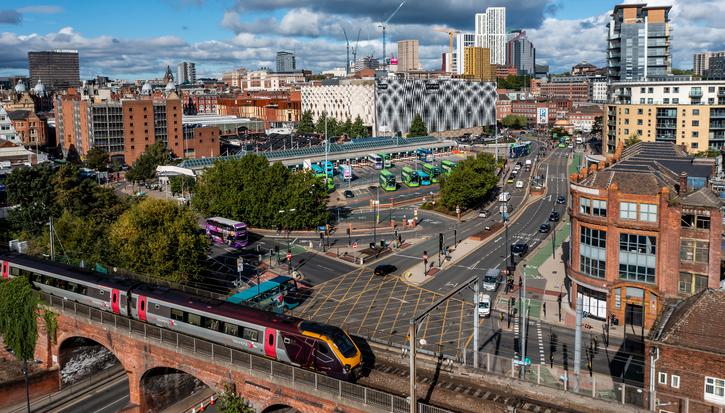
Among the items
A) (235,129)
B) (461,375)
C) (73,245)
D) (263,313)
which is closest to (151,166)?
(73,245)

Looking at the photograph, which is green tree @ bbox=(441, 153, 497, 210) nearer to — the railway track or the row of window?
the row of window

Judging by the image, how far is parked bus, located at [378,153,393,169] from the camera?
121287mm

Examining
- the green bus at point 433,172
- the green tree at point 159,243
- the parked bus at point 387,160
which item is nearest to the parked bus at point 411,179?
the green bus at point 433,172

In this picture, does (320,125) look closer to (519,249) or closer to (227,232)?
(227,232)

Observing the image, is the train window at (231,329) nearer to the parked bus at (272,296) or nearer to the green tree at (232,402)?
the green tree at (232,402)

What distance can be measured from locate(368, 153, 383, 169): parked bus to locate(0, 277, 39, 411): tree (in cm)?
8566

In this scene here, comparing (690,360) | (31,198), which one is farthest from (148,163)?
(690,360)

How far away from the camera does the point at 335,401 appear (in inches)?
1073

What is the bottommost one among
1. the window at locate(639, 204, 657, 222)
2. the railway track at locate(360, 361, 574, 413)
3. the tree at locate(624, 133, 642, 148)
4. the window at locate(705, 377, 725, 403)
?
the railway track at locate(360, 361, 574, 413)

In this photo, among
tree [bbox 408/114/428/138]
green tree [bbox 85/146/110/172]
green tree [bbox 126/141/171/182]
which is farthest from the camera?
tree [bbox 408/114/428/138]

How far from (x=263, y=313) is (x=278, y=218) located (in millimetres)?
38441

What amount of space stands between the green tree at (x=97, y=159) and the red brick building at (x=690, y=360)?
355ft

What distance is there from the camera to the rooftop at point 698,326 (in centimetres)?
2745

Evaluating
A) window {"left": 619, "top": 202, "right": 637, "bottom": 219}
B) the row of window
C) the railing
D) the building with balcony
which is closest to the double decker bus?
the building with balcony
